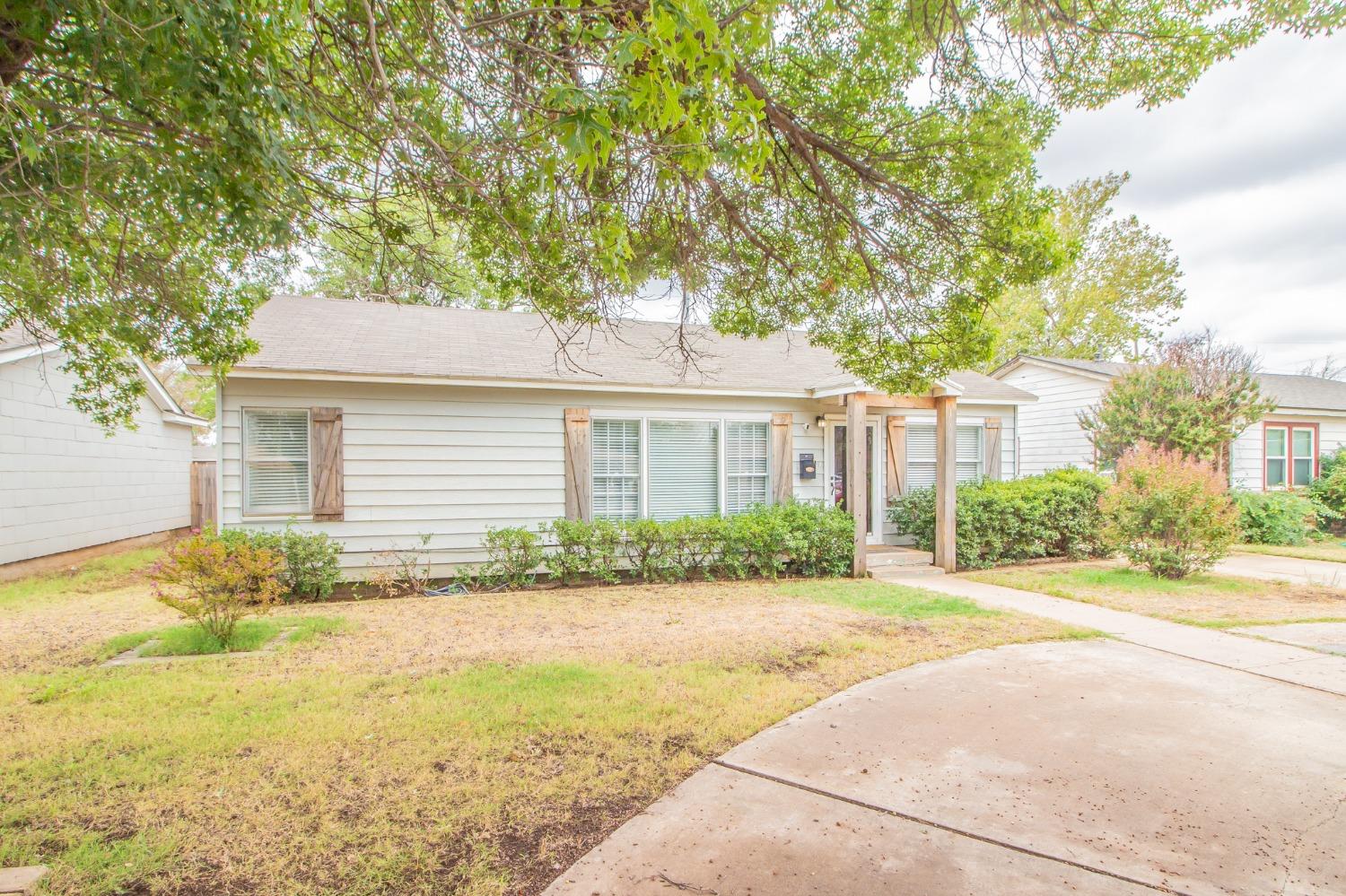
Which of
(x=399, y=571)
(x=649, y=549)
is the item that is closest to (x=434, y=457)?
(x=399, y=571)

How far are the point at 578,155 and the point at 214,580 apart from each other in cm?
531

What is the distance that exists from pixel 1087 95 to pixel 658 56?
424 cm

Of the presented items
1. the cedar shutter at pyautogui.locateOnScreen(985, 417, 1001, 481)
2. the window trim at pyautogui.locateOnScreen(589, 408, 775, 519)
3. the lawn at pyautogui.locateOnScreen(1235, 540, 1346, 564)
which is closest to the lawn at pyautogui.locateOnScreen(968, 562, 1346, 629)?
the cedar shutter at pyautogui.locateOnScreen(985, 417, 1001, 481)

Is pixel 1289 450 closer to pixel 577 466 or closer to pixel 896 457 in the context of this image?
pixel 896 457

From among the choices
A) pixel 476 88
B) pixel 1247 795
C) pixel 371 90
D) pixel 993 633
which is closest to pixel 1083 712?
pixel 1247 795

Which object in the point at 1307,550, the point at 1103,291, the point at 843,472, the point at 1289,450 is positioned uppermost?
the point at 1103,291

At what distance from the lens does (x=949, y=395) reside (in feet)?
31.1

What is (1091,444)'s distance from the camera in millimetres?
13539

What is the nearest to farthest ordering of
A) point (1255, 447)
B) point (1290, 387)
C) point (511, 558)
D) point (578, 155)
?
point (578, 155), point (511, 558), point (1255, 447), point (1290, 387)

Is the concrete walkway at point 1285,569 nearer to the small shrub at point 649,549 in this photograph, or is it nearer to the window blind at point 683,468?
the window blind at point 683,468

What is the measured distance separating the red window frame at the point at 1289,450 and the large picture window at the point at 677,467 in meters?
12.1

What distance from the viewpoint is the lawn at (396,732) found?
104 inches

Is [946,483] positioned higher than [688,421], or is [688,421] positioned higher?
Result: [688,421]

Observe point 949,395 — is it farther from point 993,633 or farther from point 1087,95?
point 1087,95
